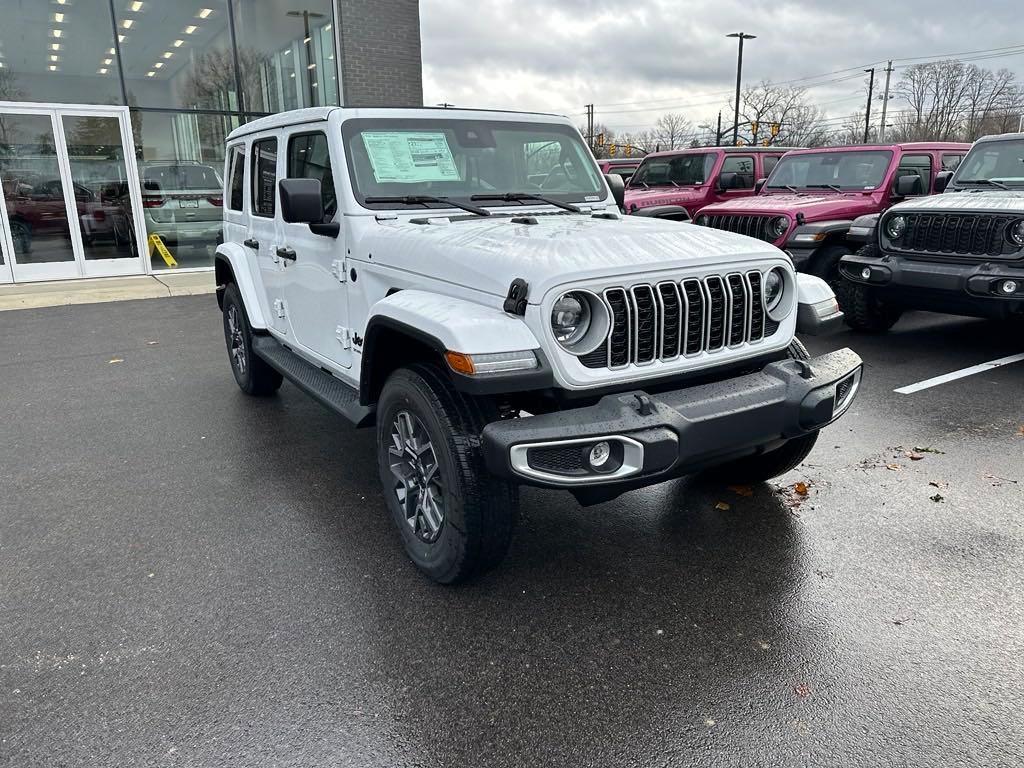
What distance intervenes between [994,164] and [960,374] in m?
2.59

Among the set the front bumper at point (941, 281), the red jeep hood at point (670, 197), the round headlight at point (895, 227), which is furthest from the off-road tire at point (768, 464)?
the red jeep hood at point (670, 197)

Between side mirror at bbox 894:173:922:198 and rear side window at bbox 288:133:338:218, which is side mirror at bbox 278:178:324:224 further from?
side mirror at bbox 894:173:922:198

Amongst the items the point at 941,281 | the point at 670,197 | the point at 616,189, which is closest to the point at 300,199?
the point at 616,189

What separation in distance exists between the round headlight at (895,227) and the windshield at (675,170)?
18.2 feet

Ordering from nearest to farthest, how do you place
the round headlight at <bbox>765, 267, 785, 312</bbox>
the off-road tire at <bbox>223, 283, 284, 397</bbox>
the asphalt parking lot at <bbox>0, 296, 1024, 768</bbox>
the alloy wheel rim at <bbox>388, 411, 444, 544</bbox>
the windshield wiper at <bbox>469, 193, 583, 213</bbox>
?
1. the asphalt parking lot at <bbox>0, 296, 1024, 768</bbox>
2. the alloy wheel rim at <bbox>388, 411, 444, 544</bbox>
3. the round headlight at <bbox>765, 267, 785, 312</bbox>
4. the windshield wiper at <bbox>469, 193, 583, 213</bbox>
5. the off-road tire at <bbox>223, 283, 284, 397</bbox>

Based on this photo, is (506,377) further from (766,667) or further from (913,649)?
(913,649)

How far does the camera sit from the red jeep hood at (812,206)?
839 centimetres

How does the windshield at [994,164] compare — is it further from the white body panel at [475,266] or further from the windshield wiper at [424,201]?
the windshield wiper at [424,201]

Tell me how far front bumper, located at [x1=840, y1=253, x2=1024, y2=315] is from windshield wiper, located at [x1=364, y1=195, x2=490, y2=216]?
14.4ft

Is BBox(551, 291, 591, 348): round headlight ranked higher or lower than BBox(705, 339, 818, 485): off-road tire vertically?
higher

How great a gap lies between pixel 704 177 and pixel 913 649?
1054 cm

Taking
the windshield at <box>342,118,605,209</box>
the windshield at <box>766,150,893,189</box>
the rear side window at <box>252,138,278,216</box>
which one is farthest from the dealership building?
the windshield at <box>342,118,605,209</box>

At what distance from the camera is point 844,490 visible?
4148mm

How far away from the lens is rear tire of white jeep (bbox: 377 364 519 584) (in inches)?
111
